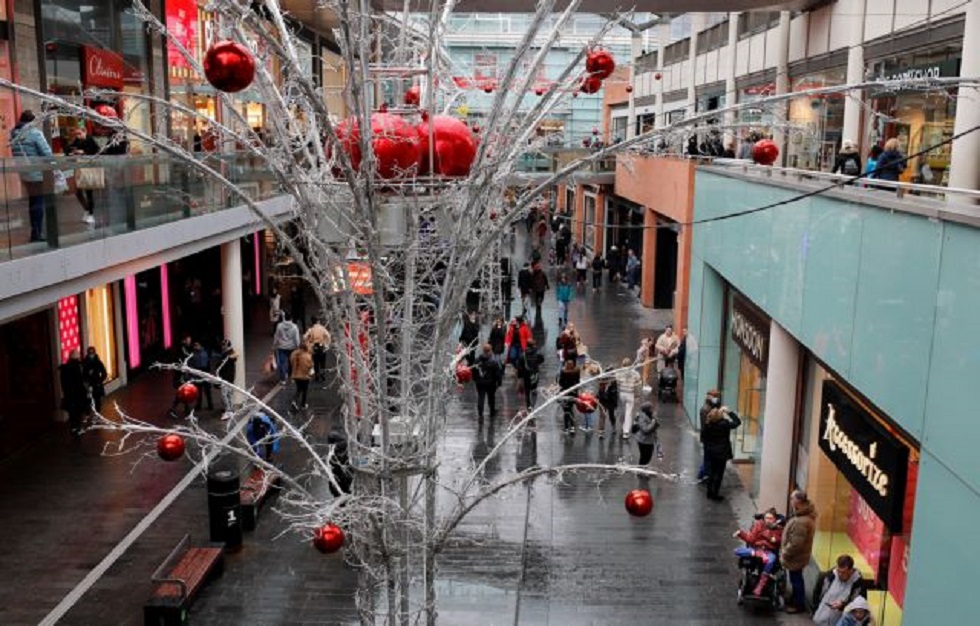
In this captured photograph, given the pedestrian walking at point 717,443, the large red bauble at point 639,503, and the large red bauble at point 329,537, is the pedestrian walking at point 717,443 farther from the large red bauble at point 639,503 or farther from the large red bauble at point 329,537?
the large red bauble at point 329,537

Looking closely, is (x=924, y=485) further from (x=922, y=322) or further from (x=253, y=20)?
(x=253, y=20)

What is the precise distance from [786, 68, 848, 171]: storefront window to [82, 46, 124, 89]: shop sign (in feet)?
44.8

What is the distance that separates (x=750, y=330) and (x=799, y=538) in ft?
17.2

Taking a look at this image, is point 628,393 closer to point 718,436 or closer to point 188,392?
point 718,436

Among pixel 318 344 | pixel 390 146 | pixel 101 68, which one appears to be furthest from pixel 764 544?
pixel 101 68

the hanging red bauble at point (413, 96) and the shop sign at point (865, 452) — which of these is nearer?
the hanging red bauble at point (413, 96)

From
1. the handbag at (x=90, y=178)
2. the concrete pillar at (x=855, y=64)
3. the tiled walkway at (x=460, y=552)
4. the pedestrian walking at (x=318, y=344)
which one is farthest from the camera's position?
the pedestrian walking at (x=318, y=344)

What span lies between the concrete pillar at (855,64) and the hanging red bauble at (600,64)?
12083 mm

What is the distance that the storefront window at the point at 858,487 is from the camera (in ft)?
30.0

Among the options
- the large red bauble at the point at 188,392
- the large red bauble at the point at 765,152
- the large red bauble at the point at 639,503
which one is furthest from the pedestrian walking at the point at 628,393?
the large red bauble at the point at 765,152

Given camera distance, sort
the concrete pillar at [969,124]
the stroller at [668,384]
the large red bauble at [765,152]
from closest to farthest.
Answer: the large red bauble at [765,152] → the concrete pillar at [969,124] → the stroller at [668,384]

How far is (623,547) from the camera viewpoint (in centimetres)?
1293

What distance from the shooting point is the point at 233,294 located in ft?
64.6

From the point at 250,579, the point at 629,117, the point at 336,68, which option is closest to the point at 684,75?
the point at 629,117
